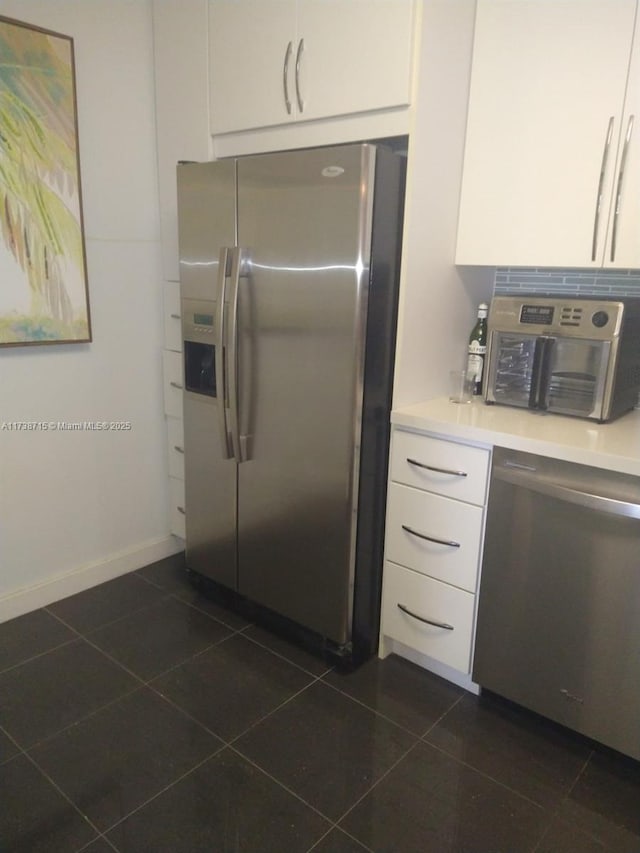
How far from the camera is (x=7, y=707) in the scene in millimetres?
1850

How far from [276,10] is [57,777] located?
238 cm

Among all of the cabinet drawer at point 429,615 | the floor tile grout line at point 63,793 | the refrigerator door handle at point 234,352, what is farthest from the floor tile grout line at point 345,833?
the refrigerator door handle at point 234,352

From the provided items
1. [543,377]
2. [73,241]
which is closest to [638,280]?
[543,377]

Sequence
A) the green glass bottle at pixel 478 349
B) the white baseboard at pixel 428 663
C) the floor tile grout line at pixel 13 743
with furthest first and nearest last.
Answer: the green glass bottle at pixel 478 349 < the white baseboard at pixel 428 663 < the floor tile grout line at pixel 13 743

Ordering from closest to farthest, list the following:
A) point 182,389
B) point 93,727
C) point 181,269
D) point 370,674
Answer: point 93,727 < point 370,674 < point 181,269 < point 182,389

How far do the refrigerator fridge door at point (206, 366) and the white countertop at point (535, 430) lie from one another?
718 mm

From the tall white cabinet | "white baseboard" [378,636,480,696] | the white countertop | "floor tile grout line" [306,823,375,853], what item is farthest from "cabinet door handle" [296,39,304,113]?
"floor tile grout line" [306,823,375,853]

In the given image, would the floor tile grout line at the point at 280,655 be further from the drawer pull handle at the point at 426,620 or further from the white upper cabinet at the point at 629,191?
the white upper cabinet at the point at 629,191

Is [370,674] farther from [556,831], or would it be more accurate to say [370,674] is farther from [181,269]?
[181,269]

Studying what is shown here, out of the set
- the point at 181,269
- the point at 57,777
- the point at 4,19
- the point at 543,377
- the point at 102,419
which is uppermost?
the point at 4,19

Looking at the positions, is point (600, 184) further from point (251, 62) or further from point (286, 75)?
point (251, 62)

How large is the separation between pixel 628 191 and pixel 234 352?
1.29 meters

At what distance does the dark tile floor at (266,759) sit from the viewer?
57.6 inches

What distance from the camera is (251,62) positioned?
79.9 inches
